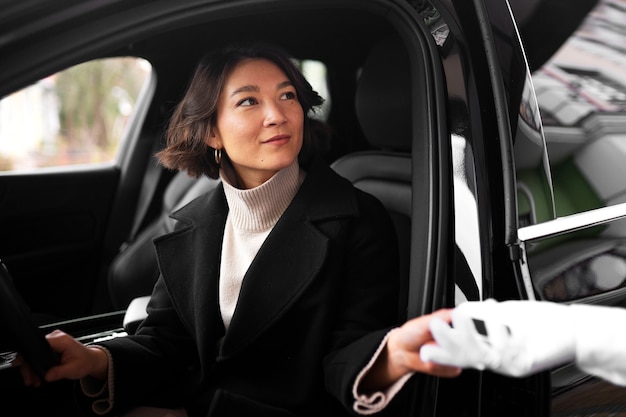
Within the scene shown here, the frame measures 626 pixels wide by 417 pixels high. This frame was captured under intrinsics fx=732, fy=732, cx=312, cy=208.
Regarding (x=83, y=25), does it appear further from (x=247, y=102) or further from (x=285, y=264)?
(x=285, y=264)

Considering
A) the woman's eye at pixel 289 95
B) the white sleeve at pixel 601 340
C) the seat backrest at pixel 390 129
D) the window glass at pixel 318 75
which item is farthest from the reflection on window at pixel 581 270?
the window glass at pixel 318 75

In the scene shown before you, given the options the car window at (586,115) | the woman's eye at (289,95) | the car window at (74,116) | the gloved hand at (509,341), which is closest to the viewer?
the gloved hand at (509,341)

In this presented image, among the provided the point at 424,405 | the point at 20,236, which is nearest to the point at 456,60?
the point at 424,405

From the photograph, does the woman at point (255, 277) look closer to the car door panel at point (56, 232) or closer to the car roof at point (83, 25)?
the car roof at point (83, 25)

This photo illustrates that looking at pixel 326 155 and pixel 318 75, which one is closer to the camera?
pixel 326 155

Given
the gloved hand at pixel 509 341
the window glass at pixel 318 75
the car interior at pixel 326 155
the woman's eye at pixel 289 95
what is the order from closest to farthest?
the gloved hand at pixel 509 341, the woman's eye at pixel 289 95, the car interior at pixel 326 155, the window glass at pixel 318 75

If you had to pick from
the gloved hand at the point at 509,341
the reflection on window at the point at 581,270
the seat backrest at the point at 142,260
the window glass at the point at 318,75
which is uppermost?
the window glass at the point at 318,75

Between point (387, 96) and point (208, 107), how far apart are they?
56 centimetres

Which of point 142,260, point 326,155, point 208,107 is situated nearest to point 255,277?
point 208,107

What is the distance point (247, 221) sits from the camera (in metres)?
1.69

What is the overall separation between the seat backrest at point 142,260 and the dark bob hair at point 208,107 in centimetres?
100

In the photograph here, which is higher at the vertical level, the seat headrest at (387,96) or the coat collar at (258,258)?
the seat headrest at (387,96)

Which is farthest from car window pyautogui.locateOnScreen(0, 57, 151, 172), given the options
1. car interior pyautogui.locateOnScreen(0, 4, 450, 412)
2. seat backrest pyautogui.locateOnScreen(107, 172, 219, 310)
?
seat backrest pyautogui.locateOnScreen(107, 172, 219, 310)

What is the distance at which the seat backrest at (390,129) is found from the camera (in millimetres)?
1983
